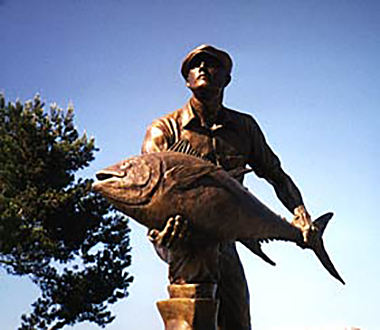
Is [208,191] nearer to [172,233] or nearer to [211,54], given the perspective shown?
[172,233]

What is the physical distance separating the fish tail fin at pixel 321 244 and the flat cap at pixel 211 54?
1246 mm

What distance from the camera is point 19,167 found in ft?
42.6

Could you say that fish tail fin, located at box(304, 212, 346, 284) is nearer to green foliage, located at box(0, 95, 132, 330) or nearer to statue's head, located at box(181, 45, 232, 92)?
statue's head, located at box(181, 45, 232, 92)

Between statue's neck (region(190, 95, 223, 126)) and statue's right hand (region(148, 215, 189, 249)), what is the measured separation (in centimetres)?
87

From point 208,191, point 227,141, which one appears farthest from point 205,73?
point 208,191

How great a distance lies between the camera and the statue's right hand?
9.15 ft

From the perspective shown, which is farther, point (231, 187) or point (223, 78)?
point (223, 78)

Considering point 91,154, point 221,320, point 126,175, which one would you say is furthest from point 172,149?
point 91,154

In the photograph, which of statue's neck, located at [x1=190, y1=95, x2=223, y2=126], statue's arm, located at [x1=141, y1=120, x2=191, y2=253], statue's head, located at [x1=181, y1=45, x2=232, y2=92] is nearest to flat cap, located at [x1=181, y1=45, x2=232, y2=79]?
statue's head, located at [x1=181, y1=45, x2=232, y2=92]

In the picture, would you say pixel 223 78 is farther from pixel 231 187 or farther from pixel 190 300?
pixel 190 300

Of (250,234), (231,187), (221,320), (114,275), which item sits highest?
(114,275)

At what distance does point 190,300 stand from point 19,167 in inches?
436

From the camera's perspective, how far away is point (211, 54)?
330 cm

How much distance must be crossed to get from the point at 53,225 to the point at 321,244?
10.5 m
